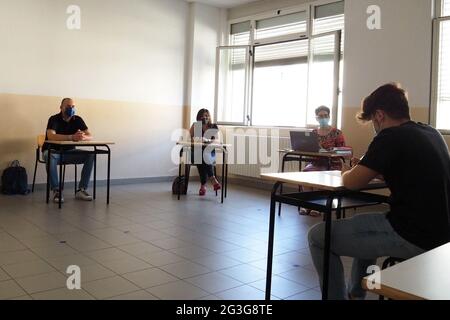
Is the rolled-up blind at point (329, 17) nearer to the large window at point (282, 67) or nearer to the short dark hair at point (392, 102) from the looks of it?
the large window at point (282, 67)

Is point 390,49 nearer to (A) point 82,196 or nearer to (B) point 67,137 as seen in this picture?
(B) point 67,137

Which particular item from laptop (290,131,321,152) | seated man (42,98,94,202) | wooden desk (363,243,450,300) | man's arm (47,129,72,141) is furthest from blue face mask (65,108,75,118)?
wooden desk (363,243,450,300)

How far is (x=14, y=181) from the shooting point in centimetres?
522

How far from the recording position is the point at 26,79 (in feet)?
18.1

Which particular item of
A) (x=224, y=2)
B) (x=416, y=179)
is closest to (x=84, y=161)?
(x=224, y=2)

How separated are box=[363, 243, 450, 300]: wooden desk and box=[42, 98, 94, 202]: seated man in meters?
4.28

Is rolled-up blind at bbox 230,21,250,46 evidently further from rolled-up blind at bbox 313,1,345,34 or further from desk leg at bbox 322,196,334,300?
desk leg at bbox 322,196,334,300

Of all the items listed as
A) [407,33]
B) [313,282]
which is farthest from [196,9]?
[313,282]

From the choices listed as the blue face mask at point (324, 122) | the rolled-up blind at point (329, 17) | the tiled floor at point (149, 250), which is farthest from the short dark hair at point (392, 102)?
the rolled-up blind at point (329, 17)

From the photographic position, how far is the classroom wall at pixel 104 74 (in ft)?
17.8

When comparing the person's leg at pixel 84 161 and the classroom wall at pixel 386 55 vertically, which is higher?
the classroom wall at pixel 386 55

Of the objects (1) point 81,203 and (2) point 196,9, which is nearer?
(1) point 81,203
